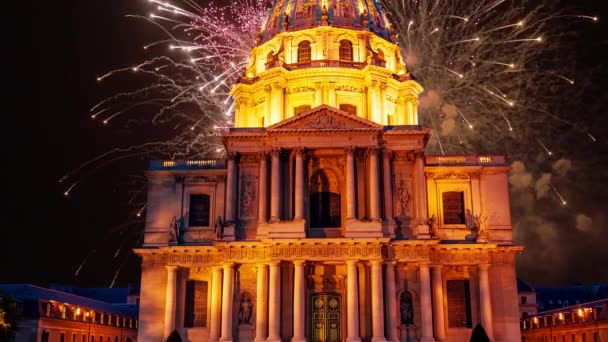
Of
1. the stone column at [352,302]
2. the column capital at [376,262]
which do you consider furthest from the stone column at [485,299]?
the stone column at [352,302]

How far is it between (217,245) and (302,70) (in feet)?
59.7

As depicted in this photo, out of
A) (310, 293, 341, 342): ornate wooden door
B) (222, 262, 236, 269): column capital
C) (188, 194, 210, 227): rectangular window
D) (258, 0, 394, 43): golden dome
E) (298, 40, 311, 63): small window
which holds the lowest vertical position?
(310, 293, 341, 342): ornate wooden door

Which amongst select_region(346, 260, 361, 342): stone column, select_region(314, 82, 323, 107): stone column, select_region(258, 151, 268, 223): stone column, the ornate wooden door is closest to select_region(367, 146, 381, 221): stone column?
select_region(346, 260, 361, 342): stone column

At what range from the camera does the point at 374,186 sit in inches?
1799

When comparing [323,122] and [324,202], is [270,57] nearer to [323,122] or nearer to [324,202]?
[323,122]

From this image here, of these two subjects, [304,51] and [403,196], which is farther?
[304,51]

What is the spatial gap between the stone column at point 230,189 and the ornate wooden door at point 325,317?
7.93m

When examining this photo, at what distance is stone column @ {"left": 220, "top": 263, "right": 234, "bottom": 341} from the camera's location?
146 ft

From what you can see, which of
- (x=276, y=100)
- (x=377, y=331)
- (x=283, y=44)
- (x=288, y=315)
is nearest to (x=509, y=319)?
(x=377, y=331)

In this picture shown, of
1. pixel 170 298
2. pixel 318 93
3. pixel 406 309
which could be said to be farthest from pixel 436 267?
pixel 170 298

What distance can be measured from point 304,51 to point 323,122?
14.1m

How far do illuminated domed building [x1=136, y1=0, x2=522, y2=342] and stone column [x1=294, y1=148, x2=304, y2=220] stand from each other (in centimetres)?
9

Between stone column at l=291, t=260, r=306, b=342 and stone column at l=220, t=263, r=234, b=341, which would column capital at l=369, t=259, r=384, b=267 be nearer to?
stone column at l=291, t=260, r=306, b=342

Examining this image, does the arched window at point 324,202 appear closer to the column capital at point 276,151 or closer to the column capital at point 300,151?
the column capital at point 300,151
